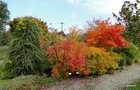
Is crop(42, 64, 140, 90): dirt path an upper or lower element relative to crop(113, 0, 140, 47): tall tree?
lower

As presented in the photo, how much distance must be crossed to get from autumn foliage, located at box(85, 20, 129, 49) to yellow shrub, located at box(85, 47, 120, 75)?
31.4 inches

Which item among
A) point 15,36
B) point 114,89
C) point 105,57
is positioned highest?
point 15,36

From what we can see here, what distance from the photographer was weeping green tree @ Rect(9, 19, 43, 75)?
18.9 m

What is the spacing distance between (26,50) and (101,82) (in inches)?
201

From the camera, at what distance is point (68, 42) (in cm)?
1800

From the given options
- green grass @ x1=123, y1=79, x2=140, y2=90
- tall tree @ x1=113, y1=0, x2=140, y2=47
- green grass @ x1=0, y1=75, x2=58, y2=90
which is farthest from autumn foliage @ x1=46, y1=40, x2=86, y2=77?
tall tree @ x1=113, y1=0, x2=140, y2=47

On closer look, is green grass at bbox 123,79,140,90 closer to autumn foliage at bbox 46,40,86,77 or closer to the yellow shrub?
the yellow shrub

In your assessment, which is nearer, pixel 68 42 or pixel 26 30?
pixel 68 42

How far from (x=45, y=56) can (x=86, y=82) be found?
3963mm

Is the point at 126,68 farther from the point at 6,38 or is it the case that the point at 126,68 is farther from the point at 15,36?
the point at 6,38

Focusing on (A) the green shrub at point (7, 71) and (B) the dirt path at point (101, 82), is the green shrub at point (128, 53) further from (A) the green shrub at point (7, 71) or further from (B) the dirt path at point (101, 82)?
(A) the green shrub at point (7, 71)

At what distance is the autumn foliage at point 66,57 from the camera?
56.3 feet

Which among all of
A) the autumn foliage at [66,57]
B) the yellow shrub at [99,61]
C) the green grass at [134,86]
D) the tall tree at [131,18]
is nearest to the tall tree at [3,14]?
the tall tree at [131,18]

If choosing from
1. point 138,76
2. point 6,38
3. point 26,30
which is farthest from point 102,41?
→ point 6,38
